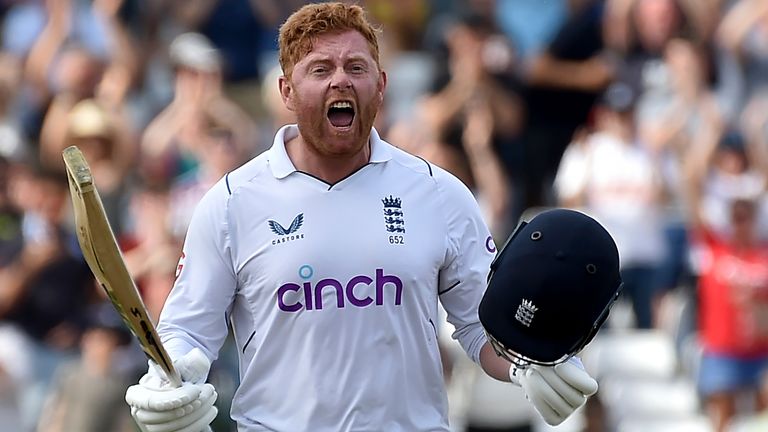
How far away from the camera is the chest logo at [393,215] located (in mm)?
4852

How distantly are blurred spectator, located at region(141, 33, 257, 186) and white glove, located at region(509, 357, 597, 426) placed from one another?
21.3ft

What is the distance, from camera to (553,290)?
4.48 m

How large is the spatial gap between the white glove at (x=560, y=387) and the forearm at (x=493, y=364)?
259 millimetres

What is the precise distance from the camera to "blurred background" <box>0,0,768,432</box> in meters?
10.2

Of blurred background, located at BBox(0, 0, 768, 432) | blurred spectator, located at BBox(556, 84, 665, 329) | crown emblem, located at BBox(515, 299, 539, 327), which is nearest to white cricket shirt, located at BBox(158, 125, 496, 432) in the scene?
crown emblem, located at BBox(515, 299, 539, 327)

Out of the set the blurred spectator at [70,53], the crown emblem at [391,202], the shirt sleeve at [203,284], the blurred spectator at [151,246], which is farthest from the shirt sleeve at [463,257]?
the blurred spectator at [70,53]

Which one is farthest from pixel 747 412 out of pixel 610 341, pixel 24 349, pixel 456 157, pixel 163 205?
pixel 24 349

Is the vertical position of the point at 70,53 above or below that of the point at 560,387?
below

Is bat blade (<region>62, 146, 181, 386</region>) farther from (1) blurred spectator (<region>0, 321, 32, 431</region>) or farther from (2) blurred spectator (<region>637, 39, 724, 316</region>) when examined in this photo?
(2) blurred spectator (<region>637, 39, 724, 316</region>)

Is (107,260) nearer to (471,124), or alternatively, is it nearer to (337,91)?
(337,91)

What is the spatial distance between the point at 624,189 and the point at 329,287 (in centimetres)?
648

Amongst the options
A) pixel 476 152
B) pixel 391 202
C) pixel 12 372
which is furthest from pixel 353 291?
pixel 476 152

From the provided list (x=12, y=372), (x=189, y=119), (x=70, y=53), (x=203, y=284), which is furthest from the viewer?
(x=70, y=53)

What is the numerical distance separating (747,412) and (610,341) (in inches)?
39.1
